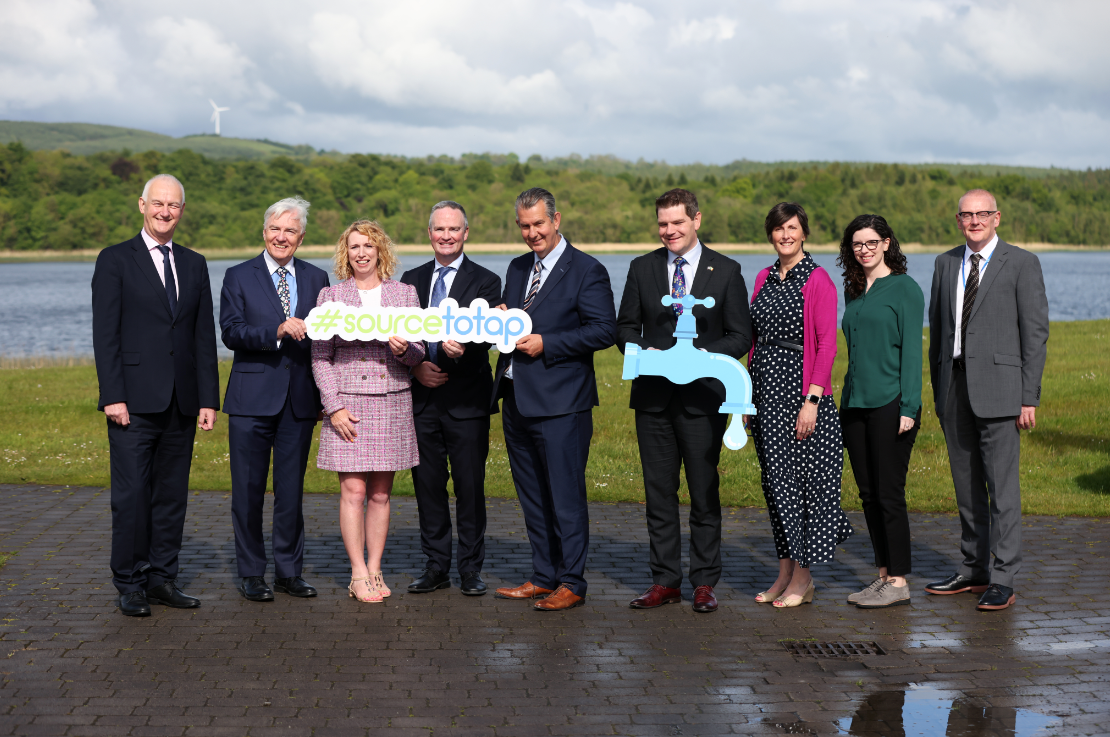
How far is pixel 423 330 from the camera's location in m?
6.15

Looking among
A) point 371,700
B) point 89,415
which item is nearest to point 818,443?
point 371,700

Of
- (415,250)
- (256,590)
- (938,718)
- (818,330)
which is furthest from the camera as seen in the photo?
(415,250)

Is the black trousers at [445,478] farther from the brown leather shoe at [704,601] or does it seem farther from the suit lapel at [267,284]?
the brown leather shoe at [704,601]

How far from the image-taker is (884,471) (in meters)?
6.30

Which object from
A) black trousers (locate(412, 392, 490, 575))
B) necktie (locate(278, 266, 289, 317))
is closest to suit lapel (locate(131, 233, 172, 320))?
necktie (locate(278, 266, 289, 317))

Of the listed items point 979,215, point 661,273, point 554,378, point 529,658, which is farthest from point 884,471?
point 529,658

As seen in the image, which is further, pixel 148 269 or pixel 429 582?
pixel 429 582

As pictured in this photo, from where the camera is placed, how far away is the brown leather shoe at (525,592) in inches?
256

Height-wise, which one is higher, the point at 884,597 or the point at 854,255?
the point at 854,255

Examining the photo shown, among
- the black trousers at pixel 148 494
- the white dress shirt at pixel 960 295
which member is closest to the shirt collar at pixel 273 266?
the black trousers at pixel 148 494

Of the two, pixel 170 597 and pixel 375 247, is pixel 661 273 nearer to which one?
pixel 375 247

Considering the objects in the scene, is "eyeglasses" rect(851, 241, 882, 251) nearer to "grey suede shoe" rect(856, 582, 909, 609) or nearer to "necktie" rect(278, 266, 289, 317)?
"grey suede shoe" rect(856, 582, 909, 609)

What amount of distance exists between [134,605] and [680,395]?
139 inches

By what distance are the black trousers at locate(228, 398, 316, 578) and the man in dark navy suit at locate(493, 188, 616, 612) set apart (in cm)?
133
